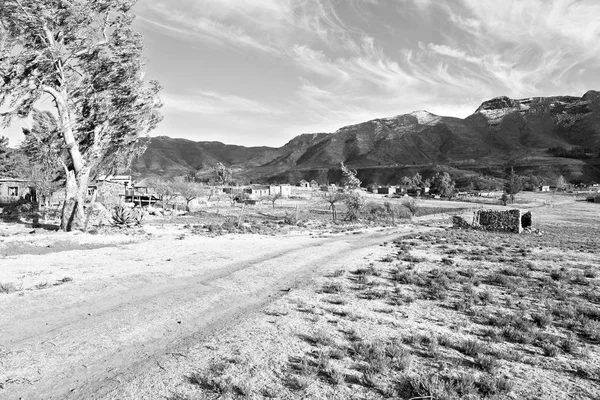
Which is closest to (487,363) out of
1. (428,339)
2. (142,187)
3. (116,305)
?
(428,339)

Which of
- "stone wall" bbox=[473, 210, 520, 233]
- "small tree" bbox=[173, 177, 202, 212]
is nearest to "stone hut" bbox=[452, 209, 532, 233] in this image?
"stone wall" bbox=[473, 210, 520, 233]

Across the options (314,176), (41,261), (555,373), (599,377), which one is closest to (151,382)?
(555,373)

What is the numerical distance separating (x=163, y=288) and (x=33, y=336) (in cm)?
368

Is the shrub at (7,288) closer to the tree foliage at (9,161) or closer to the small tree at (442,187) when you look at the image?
the tree foliage at (9,161)

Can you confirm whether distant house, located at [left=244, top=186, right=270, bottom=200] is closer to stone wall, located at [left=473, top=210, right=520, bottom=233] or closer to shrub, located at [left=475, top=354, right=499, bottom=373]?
stone wall, located at [left=473, top=210, right=520, bottom=233]

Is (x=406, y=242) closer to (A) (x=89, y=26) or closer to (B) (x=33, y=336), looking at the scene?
(B) (x=33, y=336)

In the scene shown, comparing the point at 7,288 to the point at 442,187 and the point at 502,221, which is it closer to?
the point at 502,221

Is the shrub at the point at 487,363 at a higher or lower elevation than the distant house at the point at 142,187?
lower

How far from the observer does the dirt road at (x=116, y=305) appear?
5.51m

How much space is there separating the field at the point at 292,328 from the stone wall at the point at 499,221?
56.7 ft

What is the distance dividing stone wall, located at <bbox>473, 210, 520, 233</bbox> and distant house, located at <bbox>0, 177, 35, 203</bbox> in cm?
5448

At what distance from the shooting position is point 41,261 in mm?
13070

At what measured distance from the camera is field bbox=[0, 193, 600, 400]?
17.2 feet

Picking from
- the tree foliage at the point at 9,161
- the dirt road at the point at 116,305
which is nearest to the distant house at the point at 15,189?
the tree foliage at the point at 9,161
